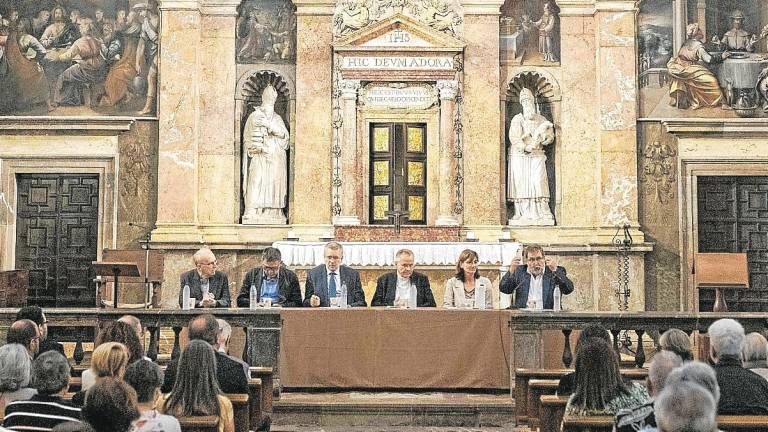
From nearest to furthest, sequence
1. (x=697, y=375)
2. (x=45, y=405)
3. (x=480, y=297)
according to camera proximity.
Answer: (x=697, y=375) < (x=45, y=405) < (x=480, y=297)

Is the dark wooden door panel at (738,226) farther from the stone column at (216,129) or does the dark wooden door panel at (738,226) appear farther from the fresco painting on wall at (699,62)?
the stone column at (216,129)

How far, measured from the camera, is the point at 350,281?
11602 millimetres

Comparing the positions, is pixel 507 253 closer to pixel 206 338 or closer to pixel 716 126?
pixel 716 126

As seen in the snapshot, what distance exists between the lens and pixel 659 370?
5633mm

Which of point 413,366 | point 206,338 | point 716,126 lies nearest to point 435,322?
point 413,366

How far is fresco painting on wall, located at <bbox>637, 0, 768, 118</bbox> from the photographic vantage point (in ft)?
54.0

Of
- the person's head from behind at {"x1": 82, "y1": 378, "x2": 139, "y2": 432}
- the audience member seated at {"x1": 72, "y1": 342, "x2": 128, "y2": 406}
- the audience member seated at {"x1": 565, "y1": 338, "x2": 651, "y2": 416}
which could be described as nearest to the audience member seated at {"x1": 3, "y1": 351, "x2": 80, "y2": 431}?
the audience member seated at {"x1": 72, "y1": 342, "x2": 128, "y2": 406}

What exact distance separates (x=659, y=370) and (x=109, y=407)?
2814mm

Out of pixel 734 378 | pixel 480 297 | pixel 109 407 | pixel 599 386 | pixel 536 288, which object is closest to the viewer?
pixel 109 407

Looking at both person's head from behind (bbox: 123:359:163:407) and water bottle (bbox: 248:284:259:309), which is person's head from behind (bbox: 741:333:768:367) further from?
water bottle (bbox: 248:284:259:309)

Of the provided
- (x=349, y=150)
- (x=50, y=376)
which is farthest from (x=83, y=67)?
(x=50, y=376)

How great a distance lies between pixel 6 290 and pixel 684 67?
1040 centimetres

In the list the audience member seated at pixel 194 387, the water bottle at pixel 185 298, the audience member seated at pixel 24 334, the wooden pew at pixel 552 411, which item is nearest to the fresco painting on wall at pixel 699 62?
the water bottle at pixel 185 298

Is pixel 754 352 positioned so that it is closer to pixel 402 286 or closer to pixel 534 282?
pixel 534 282
